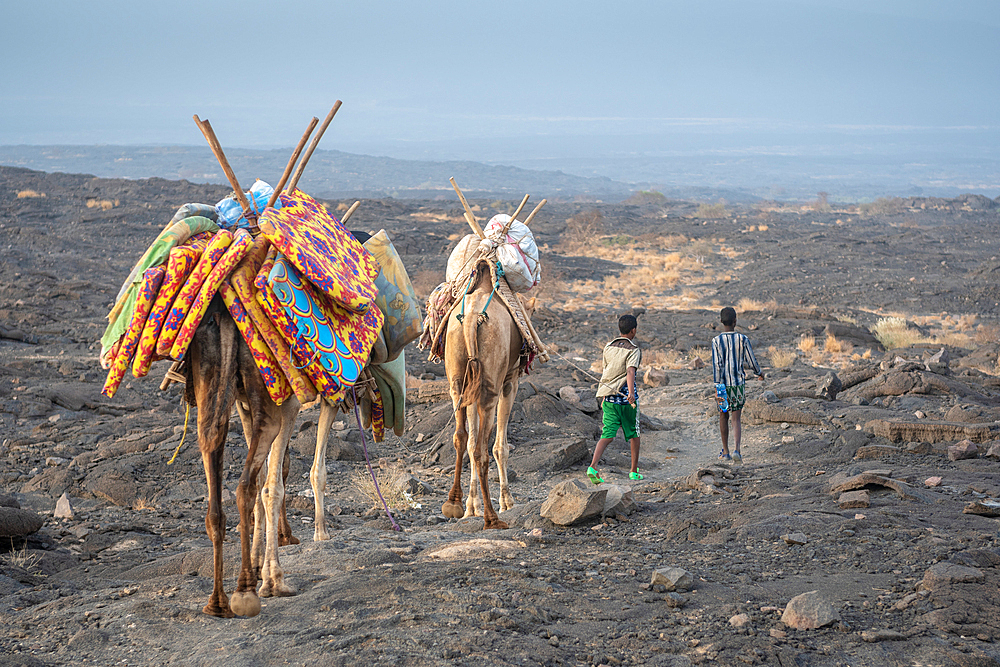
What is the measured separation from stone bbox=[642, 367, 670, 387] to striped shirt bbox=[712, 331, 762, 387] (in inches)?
225

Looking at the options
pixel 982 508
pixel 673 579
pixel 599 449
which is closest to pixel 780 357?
pixel 599 449

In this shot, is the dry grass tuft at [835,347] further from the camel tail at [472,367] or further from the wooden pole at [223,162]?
the wooden pole at [223,162]

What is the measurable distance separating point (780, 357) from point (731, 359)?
27.0ft

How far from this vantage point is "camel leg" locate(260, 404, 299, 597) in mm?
5305

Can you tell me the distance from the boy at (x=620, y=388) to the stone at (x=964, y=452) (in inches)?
140

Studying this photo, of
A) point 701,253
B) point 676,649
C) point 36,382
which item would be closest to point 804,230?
point 701,253

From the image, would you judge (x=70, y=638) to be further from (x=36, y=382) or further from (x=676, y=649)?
(x=36, y=382)

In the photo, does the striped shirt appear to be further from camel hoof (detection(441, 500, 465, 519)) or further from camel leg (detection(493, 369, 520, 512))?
camel hoof (detection(441, 500, 465, 519))

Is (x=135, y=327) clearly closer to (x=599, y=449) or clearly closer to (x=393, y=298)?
(x=393, y=298)

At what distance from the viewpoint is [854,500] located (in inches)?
277

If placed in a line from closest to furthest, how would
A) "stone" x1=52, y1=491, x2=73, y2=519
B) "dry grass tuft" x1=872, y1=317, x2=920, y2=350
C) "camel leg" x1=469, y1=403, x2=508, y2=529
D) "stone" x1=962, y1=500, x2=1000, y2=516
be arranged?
"stone" x1=962, y1=500, x2=1000, y2=516 → "camel leg" x1=469, y1=403, x2=508, y2=529 → "stone" x1=52, y1=491, x2=73, y2=519 → "dry grass tuft" x1=872, y1=317, x2=920, y2=350

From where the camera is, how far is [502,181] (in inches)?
6265

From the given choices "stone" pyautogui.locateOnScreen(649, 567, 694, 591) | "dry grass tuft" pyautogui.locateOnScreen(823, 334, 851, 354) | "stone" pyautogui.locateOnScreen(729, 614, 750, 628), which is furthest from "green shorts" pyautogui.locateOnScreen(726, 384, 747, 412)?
"dry grass tuft" pyautogui.locateOnScreen(823, 334, 851, 354)

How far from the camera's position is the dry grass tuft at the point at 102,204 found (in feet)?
138
